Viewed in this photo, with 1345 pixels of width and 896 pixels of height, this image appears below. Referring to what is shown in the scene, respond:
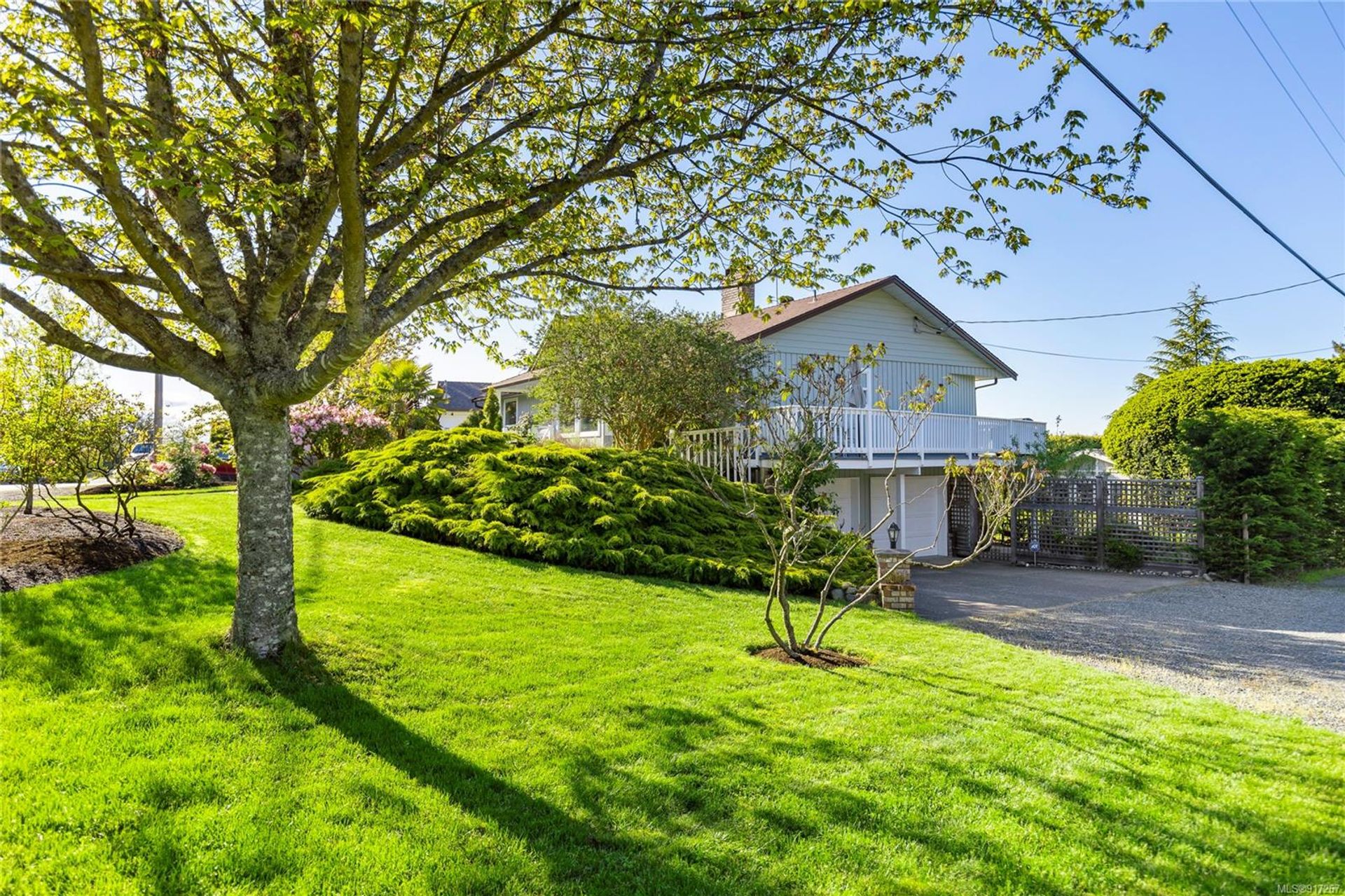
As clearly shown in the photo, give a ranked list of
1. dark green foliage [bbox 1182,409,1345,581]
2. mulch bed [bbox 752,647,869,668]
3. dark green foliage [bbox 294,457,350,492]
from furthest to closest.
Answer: dark green foliage [bbox 294,457,350,492]
dark green foliage [bbox 1182,409,1345,581]
mulch bed [bbox 752,647,869,668]

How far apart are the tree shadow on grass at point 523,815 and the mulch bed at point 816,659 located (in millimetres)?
3148

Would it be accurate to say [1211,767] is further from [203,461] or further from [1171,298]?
[1171,298]

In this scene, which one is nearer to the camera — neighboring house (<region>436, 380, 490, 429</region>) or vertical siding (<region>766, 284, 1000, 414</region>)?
vertical siding (<region>766, 284, 1000, 414</region>)

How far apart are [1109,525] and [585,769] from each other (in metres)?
15.4

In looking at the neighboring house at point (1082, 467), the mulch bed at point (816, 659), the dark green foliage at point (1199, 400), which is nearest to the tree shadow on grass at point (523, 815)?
the mulch bed at point (816, 659)

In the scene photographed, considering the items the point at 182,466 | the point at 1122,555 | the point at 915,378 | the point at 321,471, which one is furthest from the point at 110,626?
the point at 915,378

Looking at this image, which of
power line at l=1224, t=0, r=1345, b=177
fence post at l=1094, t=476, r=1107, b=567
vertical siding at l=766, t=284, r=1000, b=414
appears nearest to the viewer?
power line at l=1224, t=0, r=1345, b=177

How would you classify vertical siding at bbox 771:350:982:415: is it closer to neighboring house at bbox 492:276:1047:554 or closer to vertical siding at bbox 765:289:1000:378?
neighboring house at bbox 492:276:1047:554

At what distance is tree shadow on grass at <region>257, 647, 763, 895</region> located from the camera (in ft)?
9.22

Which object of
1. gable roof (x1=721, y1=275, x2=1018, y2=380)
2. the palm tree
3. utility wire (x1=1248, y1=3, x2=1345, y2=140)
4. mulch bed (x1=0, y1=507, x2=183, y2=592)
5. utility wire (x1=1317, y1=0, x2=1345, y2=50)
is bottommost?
mulch bed (x1=0, y1=507, x2=183, y2=592)

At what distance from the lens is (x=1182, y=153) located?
7.70 meters

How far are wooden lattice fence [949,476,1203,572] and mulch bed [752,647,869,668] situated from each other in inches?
319

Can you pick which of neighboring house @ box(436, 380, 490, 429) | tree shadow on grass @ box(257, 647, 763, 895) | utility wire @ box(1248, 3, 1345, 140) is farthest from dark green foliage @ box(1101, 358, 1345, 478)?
neighboring house @ box(436, 380, 490, 429)

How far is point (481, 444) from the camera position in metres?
13.1
